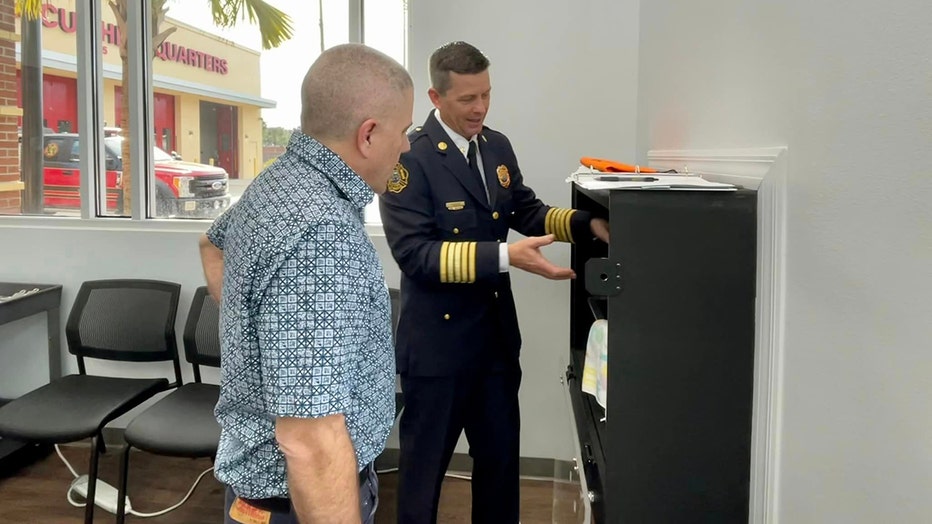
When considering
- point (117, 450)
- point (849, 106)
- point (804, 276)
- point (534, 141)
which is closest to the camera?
point (849, 106)

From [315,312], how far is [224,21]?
8.48 ft

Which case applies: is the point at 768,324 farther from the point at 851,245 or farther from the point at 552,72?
the point at 552,72

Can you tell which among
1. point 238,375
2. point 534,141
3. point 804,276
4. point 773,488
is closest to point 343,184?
point 238,375

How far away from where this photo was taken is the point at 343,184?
109 centimetres

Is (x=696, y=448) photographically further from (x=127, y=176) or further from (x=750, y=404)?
(x=127, y=176)

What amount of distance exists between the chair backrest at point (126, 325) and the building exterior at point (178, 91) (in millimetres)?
690

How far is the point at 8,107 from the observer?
3.17 m

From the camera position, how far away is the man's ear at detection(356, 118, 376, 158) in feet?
3.57

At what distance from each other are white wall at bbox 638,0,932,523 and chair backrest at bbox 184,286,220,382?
7.25 ft

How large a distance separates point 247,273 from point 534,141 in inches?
73.1

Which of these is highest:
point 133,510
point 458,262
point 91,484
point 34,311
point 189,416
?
point 458,262

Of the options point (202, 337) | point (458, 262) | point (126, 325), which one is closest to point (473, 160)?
point (458, 262)

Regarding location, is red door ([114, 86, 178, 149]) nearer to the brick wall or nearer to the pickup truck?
the pickup truck

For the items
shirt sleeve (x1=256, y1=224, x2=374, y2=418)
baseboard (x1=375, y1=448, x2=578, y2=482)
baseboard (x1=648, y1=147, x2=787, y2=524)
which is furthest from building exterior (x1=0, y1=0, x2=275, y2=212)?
baseboard (x1=648, y1=147, x2=787, y2=524)
